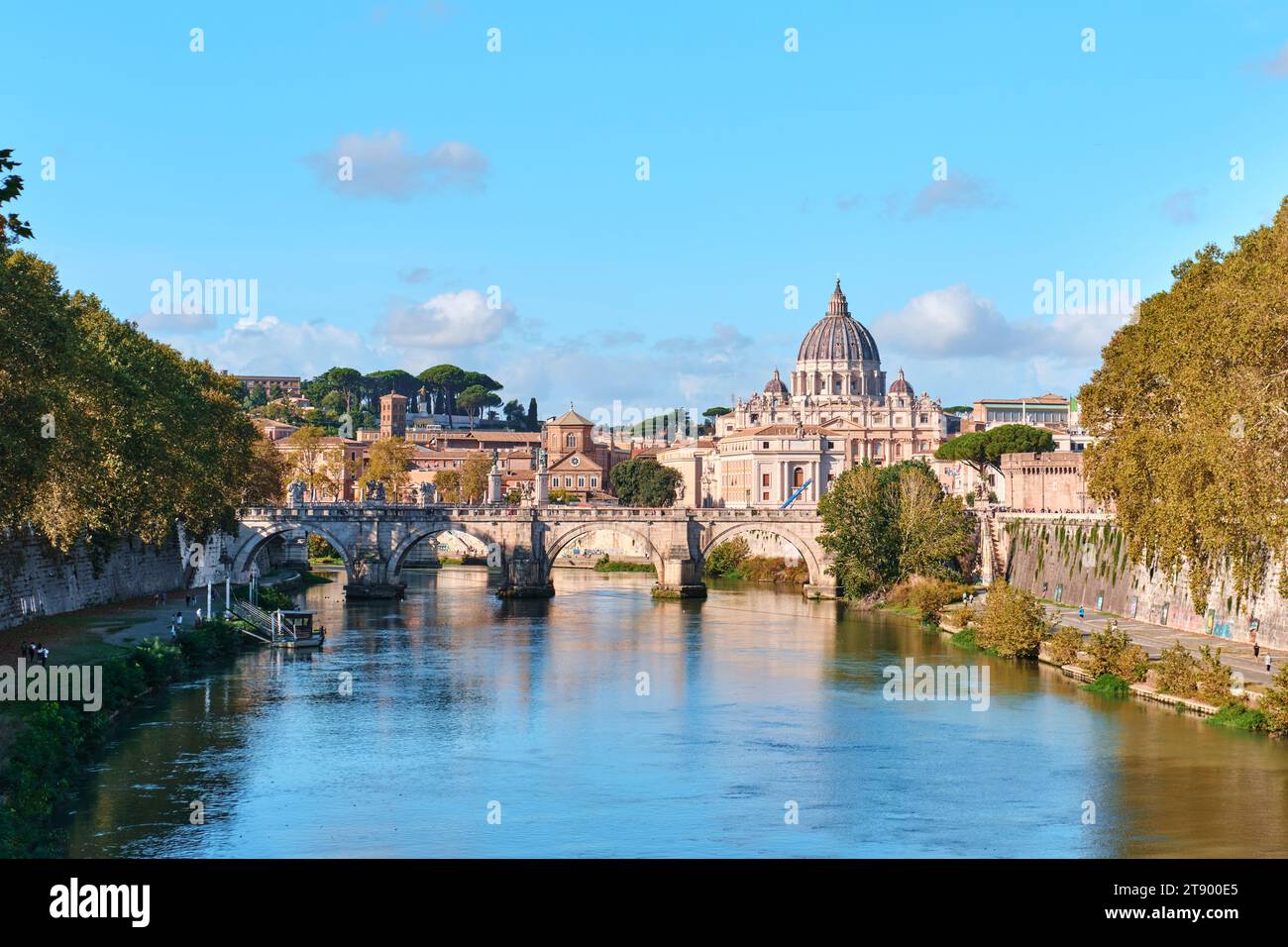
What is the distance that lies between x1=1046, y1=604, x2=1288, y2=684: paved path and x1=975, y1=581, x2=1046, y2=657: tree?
1688 mm

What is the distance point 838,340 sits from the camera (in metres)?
171

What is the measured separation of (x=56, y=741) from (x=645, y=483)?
9603cm

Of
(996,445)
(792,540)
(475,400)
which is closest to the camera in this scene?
(792,540)

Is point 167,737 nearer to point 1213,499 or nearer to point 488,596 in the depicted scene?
point 1213,499

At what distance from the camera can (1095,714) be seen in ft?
119

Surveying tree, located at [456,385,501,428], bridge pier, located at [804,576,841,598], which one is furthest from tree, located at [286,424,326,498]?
tree, located at [456,385,501,428]

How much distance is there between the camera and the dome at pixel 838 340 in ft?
557

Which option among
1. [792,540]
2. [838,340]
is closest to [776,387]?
[838,340]

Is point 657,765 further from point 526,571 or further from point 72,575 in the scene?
point 526,571

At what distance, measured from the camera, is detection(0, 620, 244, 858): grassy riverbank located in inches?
930

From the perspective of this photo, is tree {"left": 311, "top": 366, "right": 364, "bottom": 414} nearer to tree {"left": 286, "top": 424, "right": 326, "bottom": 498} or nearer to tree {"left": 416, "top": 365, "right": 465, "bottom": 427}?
tree {"left": 416, "top": 365, "right": 465, "bottom": 427}
